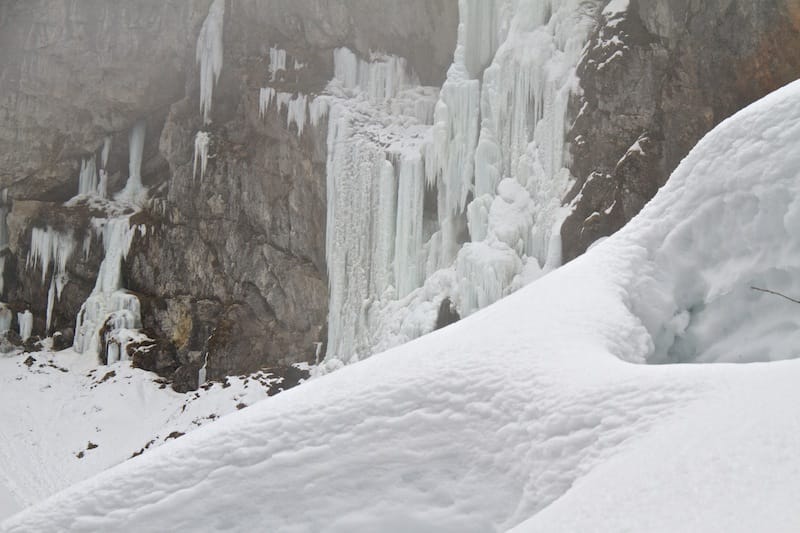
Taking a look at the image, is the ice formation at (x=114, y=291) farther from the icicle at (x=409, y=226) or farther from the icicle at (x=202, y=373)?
the icicle at (x=409, y=226)

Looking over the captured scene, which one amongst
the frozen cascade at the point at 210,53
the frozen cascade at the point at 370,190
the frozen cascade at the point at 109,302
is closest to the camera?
the frozen cascade at the point at 370,190

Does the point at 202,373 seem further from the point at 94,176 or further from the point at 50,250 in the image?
the point at 94,176

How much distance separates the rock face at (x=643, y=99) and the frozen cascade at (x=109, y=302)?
14071mm

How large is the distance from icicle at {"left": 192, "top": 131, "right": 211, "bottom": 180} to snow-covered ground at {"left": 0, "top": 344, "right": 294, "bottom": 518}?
607 cm

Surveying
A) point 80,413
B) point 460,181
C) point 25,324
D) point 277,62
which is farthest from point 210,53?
point 80,413

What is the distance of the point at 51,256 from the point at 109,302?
2.90 metres

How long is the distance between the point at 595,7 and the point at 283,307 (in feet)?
38.3

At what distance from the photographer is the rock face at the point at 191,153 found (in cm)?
2041

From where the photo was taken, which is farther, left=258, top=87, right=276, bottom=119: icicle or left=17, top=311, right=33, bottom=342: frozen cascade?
left=17, top=311, right=33, bottom=342: frozen cascade

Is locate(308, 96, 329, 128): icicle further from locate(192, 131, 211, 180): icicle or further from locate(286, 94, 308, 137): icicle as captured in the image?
locate(192, 131, 211, 180): icicle

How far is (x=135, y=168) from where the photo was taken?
941 inches

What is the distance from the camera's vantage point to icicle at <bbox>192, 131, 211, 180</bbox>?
21.8 meters

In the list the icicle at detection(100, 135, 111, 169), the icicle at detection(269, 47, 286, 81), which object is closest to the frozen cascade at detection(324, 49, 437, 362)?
the icicle at detection(269, 47, 286, 81)

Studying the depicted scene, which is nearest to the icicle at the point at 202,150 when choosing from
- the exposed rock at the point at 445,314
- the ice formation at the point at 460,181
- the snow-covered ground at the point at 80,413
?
the ice formation at the point at 460,181
